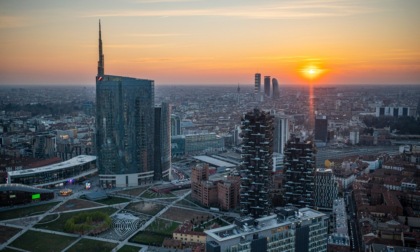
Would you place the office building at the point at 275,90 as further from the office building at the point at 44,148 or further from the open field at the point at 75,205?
the open field at the point at 75,205

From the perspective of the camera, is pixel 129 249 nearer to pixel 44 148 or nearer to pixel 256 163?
pixel 256 163

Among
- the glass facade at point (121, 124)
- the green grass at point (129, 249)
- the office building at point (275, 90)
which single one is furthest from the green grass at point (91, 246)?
the office building at point (275, 90)

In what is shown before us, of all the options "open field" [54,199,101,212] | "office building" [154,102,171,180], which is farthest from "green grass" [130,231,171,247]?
"office building" [154,102,171,180]

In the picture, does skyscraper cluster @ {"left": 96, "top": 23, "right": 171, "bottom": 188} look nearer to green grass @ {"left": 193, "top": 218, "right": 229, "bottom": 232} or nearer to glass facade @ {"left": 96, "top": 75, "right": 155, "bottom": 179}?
glass facade @ {"left": 96, "top": 75, "right": 155, "bottom": 179}

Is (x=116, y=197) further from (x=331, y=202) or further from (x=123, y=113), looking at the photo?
(x=331, y=202)

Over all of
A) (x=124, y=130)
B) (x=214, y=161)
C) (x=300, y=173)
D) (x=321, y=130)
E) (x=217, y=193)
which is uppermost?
(x=124, y=130)

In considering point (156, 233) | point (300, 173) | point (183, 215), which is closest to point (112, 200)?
point (183, 215)
